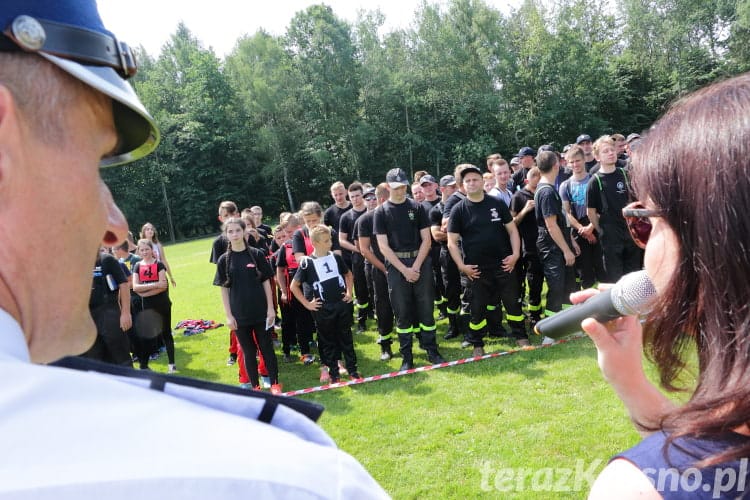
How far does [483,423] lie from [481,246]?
2.52 meters

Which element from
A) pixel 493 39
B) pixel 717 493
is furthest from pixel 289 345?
pixel 493 39

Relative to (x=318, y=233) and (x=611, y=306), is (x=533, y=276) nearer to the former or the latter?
(x=318, y=233)

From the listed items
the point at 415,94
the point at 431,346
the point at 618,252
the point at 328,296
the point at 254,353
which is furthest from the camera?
the point at 415,94

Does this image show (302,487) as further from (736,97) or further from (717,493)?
(736,97)

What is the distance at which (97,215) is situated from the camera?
33.1 inches

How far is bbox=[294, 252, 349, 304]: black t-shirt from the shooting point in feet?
21.7

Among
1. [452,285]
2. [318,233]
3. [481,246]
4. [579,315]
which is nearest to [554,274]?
[481,246]

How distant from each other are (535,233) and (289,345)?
13.9ft

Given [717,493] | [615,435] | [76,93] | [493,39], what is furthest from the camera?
[493,39]

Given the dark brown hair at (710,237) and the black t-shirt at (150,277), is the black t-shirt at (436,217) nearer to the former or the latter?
the black t-shirt at (150,277)

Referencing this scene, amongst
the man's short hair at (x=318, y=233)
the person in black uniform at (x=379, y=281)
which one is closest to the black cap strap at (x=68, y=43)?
the man's short hair at (x=318, y=233)

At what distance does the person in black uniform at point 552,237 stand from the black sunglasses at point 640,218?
5.59 metres

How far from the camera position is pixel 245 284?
247 inches

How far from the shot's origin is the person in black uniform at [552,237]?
22.8 ft
